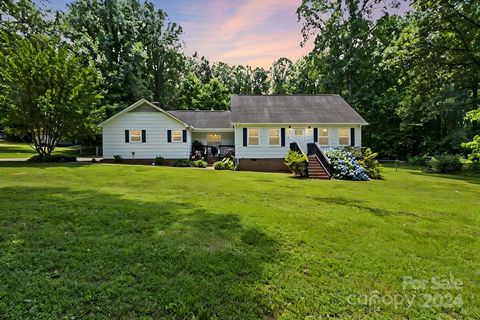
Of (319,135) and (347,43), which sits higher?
(347,43)

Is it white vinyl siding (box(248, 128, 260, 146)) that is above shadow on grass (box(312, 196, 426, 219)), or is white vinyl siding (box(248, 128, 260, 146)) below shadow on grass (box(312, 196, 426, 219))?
above

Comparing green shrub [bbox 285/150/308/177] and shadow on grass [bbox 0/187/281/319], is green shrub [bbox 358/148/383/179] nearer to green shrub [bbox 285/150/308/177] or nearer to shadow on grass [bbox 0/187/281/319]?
green shrub [bbox 285/150/308/177]

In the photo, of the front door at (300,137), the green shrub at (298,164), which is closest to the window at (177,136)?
the front door at (300,137)

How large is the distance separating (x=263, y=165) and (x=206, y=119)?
810 centimetres

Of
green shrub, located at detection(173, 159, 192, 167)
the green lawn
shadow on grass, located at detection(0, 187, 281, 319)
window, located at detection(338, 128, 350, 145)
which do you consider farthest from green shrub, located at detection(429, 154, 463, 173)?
the green lawn

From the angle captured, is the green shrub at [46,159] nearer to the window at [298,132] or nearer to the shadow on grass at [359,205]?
the window at [298,132]

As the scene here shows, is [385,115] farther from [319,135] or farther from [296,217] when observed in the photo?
[296,217]

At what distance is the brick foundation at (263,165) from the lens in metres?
19.4

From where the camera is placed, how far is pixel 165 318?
2.83 metres

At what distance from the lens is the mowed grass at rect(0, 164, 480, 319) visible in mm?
3072

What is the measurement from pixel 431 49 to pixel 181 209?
18437 millimetres

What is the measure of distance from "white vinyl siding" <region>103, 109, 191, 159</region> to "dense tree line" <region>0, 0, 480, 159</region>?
4549 mm

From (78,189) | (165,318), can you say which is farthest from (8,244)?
(78,189)

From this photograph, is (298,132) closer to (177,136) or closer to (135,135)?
(177,136)
